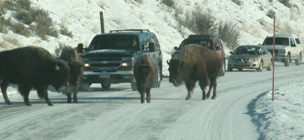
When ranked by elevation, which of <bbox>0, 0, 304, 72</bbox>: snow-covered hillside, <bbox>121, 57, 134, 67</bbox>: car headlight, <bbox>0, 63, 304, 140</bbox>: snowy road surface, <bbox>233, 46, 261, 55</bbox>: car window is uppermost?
<bbox>0, 0, 304, 72</bbox>: snow-covered hillside

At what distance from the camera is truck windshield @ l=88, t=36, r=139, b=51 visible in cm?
1672

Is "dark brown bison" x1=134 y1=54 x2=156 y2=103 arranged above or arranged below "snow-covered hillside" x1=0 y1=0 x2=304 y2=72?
below

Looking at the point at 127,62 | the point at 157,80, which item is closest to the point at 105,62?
the point at 127,62

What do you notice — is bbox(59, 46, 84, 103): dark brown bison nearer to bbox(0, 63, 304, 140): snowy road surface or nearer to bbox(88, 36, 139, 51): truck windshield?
bbox(0, 63, 304, 140): snowy road surface

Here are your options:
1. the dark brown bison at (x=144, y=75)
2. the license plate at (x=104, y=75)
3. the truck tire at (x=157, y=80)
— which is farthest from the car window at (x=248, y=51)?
the dark brown bison at (x=144, y=75)

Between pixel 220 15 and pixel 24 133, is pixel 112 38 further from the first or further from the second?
pixel 220 15

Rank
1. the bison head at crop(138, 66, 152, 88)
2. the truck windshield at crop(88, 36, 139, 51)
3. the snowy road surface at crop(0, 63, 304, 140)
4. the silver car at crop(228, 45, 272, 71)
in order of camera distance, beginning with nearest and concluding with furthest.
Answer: the snowy road surface at crop(0, 63, 304, 140) < the bison head at crop(138, 66, 152, 88) < the truck windshield at crop(88, 36, 139, 51) < the silver car at crop(228, 45, 272, 71)

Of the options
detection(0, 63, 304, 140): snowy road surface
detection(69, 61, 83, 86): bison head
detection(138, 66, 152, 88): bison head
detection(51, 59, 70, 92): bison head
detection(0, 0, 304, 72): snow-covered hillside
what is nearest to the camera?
detection(0, 63, 304, 140): snowy road surface

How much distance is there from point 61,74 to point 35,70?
2.33 feet

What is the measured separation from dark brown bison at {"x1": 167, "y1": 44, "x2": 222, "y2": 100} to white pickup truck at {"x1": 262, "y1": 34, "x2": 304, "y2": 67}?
67.2 feet

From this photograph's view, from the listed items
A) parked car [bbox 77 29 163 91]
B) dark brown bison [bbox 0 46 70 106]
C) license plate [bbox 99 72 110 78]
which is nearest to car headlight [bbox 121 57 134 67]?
parked car [bbox 77 29 163 91]

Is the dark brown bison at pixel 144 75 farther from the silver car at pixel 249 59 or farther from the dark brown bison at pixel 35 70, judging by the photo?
the silver car at pixel 249 59

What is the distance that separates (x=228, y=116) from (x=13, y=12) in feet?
84.4

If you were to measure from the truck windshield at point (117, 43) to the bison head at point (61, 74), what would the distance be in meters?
4.68
